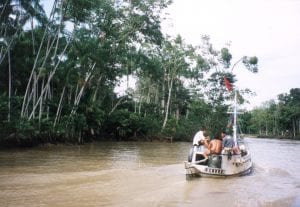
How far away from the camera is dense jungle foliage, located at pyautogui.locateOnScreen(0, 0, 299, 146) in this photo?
2698cm

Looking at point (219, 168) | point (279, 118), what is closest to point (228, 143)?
point (219, 168)

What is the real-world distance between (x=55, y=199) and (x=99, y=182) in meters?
3.05

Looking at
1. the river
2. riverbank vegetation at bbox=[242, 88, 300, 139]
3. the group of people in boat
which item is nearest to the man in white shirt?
the group of people in boat

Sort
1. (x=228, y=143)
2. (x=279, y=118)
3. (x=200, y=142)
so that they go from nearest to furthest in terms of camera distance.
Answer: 1. (x=200, y=142)
2. (x=228, y=143)
3. (x=279, y=118)

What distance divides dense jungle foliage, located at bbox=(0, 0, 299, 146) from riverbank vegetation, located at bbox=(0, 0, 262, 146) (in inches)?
2.7

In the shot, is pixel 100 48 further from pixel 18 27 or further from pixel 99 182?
pixel 99 182

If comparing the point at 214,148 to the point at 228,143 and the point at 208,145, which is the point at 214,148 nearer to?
the point at 208,145

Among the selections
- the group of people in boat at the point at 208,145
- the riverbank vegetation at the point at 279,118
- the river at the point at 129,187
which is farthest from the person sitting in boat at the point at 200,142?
the riverbank vegetation at the point at 279,118

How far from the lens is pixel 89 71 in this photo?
1353 inches

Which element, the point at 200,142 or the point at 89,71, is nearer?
the point at 200,142

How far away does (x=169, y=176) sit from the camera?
1505 centimetres

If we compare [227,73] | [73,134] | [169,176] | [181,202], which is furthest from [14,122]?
[227,73]

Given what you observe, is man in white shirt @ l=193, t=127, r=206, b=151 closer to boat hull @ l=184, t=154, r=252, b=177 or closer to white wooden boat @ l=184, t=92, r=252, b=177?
white wooden boat @ l=184, t=92, r=252, b=177

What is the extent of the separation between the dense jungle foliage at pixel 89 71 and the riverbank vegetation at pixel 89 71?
69 mm
